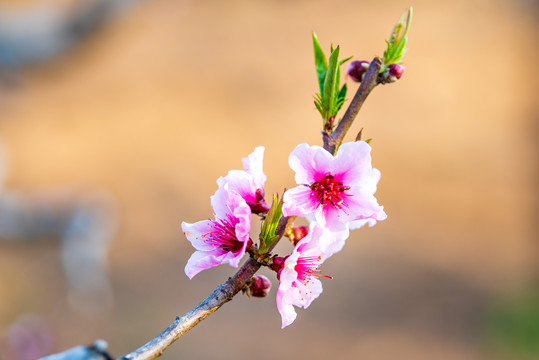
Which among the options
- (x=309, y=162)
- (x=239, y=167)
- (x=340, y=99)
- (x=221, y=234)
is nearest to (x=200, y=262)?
(x=221, y=234)

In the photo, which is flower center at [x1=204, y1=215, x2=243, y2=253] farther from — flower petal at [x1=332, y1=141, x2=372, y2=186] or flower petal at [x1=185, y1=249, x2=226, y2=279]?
flower petal at [x1=332, y1=141, x2=372, y2=186]

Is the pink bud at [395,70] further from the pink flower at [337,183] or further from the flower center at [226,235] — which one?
the flower center at [226,235]

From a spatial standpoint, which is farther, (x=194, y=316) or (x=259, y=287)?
(x=259, y=287)

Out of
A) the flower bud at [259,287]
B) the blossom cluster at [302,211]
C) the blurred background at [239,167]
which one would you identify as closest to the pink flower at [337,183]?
the blossom cluster at [302,211]

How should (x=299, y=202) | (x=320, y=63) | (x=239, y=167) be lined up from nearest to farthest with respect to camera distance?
(x=299, y=202)
(x=320, y=63)
(x=239, y=167)

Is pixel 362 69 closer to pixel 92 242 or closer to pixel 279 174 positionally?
pixel 92 242

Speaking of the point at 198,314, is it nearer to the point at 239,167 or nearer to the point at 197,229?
the point at 197,229

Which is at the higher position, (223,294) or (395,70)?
(395,70)

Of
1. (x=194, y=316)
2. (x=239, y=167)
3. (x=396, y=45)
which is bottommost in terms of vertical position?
(x=194, y=316)

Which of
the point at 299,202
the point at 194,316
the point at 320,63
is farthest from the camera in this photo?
the point at 320,63
